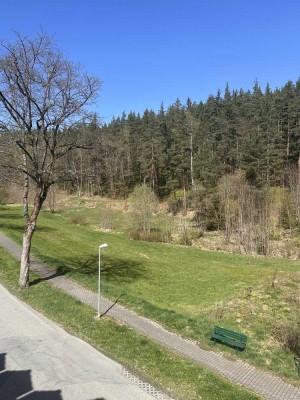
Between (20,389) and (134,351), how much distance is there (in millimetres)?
3951

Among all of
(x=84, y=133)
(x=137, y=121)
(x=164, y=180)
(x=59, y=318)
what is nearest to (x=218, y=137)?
(x=164, y=180)

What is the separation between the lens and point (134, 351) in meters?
13.5

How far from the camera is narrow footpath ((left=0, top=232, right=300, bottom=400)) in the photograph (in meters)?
11.5

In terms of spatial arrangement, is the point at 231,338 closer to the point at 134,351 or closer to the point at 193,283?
the point at 134,351

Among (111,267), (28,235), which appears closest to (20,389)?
(28,235)

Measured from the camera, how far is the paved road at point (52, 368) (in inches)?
433

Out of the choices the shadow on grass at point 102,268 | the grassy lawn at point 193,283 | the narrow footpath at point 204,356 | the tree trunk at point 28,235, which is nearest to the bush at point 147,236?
the grassy lawn at point 193,283

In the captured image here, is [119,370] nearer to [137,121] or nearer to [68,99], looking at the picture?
[68,99]

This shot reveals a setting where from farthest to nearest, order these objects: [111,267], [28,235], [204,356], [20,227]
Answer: [20,227]
[111,267]
[28,235]
[204,356]

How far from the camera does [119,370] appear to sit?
40.7 feet

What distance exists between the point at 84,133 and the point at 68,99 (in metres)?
1.86

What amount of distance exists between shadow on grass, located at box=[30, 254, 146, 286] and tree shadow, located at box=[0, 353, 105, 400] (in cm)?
888

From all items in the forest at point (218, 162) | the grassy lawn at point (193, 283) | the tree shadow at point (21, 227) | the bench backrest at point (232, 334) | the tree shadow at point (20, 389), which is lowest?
the grassy lawn at point (193, 283)

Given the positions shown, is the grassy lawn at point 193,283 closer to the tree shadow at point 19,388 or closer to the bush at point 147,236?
the bush at point 147,236
